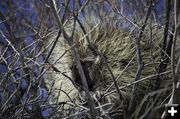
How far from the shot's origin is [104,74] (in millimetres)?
2119

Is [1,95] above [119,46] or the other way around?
the other way around

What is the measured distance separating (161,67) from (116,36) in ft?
2.79

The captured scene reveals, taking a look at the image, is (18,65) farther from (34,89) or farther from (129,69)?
(129,69)

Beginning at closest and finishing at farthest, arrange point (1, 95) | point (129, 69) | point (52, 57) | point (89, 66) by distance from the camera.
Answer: point (1, 95) → point (129, 69) → point (89, 66) → point (52, 57)

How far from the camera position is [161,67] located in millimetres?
1412

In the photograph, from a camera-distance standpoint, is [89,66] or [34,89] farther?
[89,66]

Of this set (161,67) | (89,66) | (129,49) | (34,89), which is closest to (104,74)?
(89,66)

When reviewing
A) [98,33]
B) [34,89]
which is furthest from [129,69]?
[34,89]

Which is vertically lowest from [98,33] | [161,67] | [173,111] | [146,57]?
[173,111]

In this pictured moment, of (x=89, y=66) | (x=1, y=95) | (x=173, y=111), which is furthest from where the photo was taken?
(x=89, y=66)

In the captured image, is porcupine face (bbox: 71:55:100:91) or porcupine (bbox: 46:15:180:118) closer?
porcupine (bbox: 46:15:180:118)

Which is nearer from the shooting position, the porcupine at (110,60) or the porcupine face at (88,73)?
the porcupine at (110,60)

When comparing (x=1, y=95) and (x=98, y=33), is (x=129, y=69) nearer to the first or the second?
(x=98, y=33)

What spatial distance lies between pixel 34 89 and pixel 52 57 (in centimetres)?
134
